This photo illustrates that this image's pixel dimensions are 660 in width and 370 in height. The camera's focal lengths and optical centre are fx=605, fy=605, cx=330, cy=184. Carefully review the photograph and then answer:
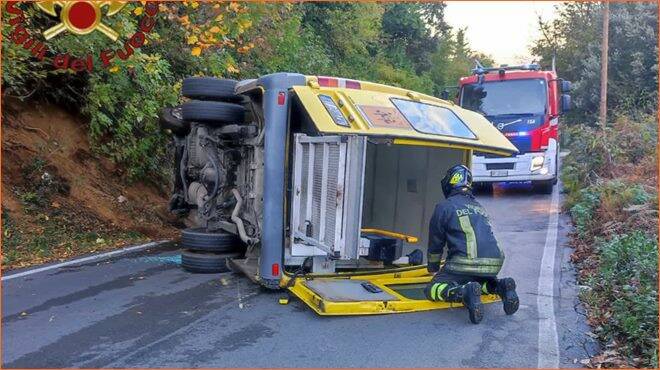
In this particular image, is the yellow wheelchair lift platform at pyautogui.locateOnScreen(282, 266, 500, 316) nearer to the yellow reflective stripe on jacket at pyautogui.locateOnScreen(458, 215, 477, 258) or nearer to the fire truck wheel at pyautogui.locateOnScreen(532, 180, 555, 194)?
the yellow reflective stripe on jacket at pyautogui.locateOnScreen(458, 215, 477, 258)

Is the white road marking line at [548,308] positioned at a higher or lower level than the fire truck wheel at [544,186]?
lower

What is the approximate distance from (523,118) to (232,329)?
33.5ft

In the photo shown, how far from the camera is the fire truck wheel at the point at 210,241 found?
22.0ft

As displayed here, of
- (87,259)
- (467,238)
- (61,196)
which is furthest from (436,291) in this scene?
(61,196)

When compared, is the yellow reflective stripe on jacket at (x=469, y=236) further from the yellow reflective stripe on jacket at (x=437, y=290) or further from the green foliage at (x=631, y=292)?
the green foliage at (x=631, y=292)

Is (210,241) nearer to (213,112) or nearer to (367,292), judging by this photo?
(213,112)

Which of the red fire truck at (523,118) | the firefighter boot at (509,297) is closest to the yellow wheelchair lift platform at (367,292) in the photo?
the firefighter boot at (509,297)

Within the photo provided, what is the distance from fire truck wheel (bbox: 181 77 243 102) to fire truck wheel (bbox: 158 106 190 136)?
1.02 m

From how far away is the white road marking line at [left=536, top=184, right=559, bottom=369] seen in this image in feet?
14.5

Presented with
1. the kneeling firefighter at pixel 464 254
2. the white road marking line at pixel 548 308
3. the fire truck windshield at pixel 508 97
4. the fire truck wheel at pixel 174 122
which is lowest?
the white road marking line at pixel 548 308

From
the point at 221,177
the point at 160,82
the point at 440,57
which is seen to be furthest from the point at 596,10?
the point at 221,177

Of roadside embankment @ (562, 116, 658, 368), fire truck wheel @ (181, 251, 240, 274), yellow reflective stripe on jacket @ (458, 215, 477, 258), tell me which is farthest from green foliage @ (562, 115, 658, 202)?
fire truck wheel @ (181, 251, 240, 274)

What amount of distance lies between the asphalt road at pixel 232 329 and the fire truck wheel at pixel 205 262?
100 millimetres

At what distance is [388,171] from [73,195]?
4.89 m
